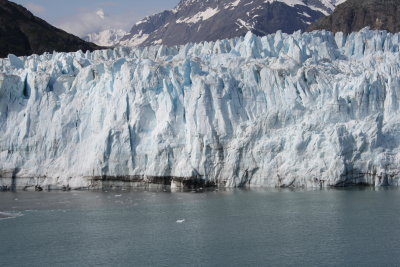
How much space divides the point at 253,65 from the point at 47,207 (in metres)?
12.8

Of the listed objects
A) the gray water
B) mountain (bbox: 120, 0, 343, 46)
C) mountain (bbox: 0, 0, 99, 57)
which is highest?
mountain (bbox: 120, 0, 343, 46)

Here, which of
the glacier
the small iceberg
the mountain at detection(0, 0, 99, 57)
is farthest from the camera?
the mountain at detection(0, 0, 99, 57)

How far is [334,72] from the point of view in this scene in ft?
116

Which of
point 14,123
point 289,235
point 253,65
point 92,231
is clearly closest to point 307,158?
point 253,65

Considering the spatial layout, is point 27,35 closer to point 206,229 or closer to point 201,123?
point 201,123

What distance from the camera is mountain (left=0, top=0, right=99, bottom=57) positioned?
69.2 m

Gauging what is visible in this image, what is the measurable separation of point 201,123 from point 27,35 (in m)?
46.2

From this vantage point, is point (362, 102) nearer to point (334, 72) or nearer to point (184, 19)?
point (334, 72)

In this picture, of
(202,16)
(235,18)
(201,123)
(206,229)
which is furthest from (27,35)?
(202,16)

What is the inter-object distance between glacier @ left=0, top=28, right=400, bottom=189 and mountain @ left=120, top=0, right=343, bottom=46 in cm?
11097

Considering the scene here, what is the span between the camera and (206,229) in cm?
2270

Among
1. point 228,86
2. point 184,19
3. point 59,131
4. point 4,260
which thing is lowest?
point 4,260

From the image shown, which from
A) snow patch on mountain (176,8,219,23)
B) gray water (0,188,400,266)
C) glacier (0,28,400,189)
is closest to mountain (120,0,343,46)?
snow patch on mountain (176,8,219,23)

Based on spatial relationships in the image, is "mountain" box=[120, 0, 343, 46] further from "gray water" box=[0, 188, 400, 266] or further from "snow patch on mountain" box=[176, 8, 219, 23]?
"gray water" box=[0, 188, 400, 266]
